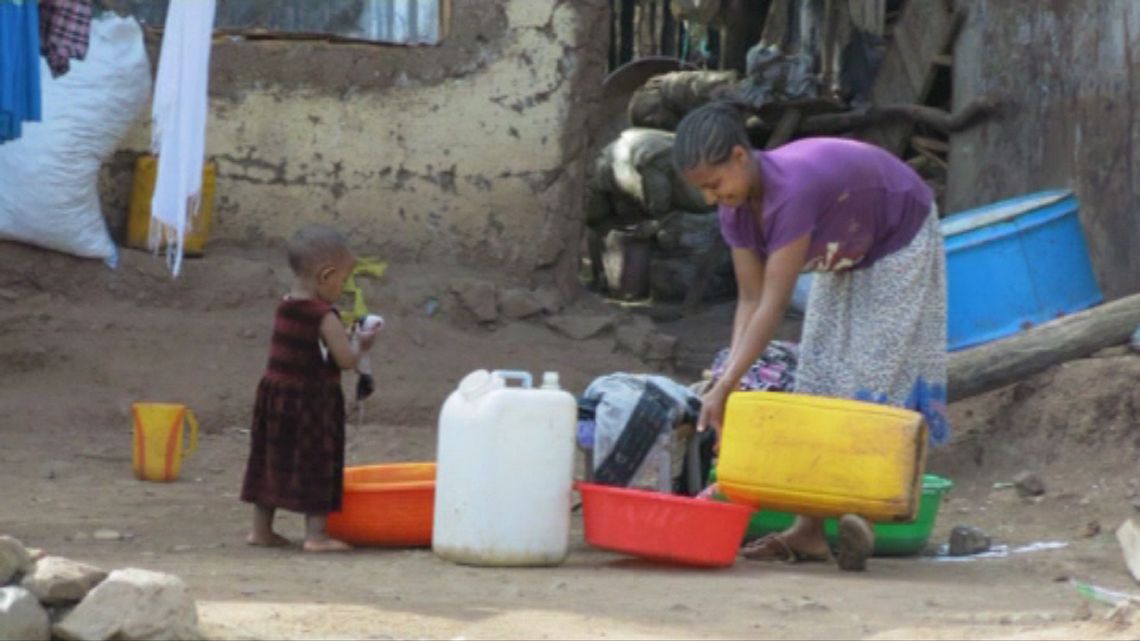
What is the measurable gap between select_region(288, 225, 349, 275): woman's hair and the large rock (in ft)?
5.98

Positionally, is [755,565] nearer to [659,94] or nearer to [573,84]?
[573,84]

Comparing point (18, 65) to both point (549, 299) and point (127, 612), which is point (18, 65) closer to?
point (549, 299)

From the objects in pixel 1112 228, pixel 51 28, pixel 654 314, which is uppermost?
pixel 51 28

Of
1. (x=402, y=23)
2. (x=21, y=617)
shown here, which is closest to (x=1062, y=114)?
(x=402, y=23)

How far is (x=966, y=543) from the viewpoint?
6020 mm

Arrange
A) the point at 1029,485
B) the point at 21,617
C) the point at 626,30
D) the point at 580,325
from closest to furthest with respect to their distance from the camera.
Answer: the point at 21,617, the point at 1029,485, the point at 580,325, the point at 626,30

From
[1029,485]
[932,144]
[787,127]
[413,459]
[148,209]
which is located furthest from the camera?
[787,127]

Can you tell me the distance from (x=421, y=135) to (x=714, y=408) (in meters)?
3.76

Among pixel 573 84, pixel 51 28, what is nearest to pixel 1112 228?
pixel 573 84

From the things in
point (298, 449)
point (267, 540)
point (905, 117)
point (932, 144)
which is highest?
point (905, 117)

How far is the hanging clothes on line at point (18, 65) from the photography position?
22.0 ft

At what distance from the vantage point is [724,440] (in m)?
5.41

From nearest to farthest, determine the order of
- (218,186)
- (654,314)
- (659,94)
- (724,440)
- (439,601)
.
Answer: (439,601)
(724,440)
(218,186)
(654,314)
(659,94)

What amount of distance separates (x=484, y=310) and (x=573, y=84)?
104cm
